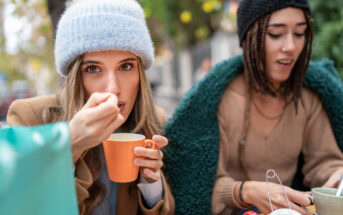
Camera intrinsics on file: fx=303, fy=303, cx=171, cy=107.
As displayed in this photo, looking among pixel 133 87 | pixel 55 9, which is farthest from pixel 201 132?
pixel 55 9

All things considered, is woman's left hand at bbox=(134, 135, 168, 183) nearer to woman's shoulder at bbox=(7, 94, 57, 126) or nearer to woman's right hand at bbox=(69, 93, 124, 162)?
woman's right hand at bbox=(69, 93, 124, 162)

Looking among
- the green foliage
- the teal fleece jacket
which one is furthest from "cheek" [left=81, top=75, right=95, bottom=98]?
the green foliage

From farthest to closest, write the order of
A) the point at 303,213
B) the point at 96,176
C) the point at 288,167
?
the point at 288,167 → the point at 96,176 → the point at 303,213

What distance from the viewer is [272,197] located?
4.93 ft

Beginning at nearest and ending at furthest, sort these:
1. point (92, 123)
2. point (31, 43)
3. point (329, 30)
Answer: point (92, 123) < point (329, 30) < point (31, 43)

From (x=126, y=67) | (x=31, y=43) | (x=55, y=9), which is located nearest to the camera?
(x=126, y=67)

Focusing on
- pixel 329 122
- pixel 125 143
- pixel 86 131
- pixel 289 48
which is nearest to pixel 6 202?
pixel 86 131

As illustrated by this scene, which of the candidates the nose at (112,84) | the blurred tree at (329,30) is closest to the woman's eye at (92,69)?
the nose at (112,84)

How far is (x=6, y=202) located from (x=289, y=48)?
1588 millimetres

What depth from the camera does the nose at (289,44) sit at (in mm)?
1753

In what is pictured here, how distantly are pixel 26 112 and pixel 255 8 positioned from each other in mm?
1417

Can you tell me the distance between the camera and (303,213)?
4.39 ft

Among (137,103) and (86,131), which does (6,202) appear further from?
(137,103)

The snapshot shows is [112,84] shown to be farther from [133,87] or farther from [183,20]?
[183,20]
